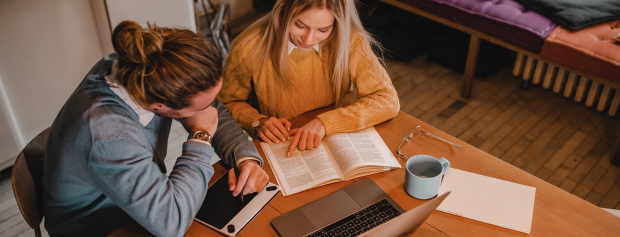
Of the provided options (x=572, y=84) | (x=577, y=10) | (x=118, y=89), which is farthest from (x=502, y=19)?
(x=118, y=89)

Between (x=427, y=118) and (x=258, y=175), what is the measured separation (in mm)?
1662

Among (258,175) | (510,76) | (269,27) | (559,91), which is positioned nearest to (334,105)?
(269,27)

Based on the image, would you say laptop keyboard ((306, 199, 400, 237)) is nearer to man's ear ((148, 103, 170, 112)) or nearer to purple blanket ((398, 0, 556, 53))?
man's ear ((148, 103, 170, 112))

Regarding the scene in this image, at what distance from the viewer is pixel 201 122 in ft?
3.58

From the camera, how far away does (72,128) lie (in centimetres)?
87

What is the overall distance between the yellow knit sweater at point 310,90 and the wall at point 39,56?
996mm

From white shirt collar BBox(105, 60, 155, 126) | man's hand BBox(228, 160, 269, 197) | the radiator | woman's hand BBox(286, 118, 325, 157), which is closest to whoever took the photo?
white shirt collar BBox(105, 60, 155, 126)

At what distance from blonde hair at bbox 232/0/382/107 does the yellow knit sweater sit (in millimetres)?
22

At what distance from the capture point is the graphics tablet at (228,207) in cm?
95

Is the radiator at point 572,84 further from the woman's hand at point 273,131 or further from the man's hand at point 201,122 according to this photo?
the man's hand at point 201,122

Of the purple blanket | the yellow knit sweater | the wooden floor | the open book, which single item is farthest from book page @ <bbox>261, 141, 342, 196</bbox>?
the purple blanket

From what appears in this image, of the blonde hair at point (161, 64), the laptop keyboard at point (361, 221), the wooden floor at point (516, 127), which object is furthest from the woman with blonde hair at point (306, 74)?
the wooden floor at point (516, 127)

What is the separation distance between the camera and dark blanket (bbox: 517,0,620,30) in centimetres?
210

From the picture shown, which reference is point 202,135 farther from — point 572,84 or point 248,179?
point 572,84
